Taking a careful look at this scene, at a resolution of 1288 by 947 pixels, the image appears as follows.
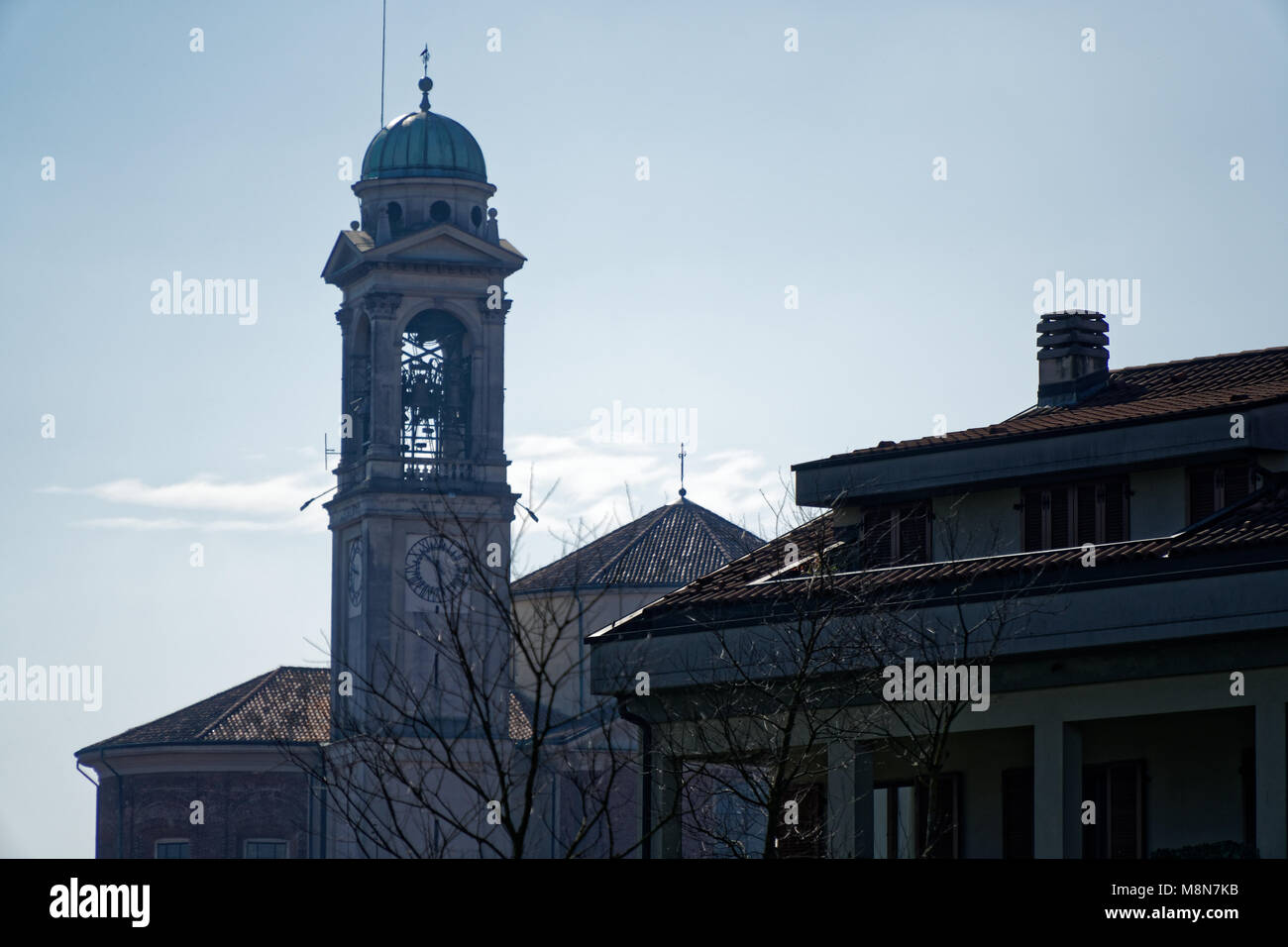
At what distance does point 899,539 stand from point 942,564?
10.1ft

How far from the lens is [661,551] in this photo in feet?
316

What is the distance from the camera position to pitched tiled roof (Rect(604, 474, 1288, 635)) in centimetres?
Result: 3209

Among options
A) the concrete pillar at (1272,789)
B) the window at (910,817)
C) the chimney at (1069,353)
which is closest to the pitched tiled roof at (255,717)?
the chimney at (1069,353)

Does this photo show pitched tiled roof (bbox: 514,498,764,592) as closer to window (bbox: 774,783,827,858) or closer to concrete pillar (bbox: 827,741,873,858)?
window (bbox: 774,783,827,858)

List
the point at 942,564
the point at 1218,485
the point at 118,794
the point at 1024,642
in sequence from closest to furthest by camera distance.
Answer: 1. the point at 1024,642
2. the point at 1218,485
3. the point at 942,564
4. the point at 118,794

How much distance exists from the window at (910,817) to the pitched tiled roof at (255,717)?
2427 inches

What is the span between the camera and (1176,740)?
32719 mm

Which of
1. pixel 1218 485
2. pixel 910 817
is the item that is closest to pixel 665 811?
pixel 910 817

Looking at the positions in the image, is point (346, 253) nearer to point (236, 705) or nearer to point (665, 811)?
point (236, 705)

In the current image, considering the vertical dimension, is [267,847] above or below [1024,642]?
below

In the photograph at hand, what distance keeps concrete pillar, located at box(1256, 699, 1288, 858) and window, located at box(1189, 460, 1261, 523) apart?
16.0 ft
